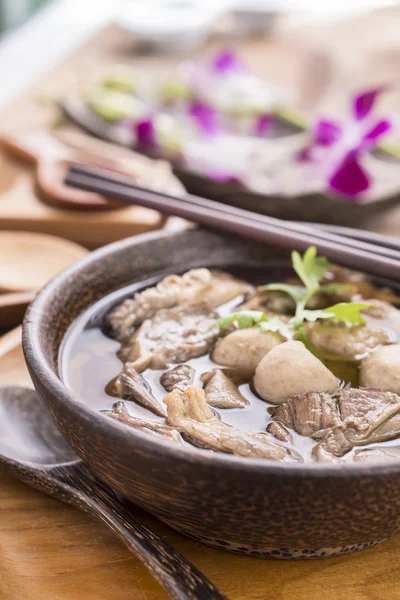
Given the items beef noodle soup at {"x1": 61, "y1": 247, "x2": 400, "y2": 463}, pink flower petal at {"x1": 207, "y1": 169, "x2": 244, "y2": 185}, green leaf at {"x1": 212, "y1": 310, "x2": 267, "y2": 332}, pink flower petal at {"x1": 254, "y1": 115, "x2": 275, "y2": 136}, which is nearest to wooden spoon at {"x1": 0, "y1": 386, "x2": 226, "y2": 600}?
beef noodle soup at {"x1": 61, "y1": 247, "x2": 400, "y2": 463}

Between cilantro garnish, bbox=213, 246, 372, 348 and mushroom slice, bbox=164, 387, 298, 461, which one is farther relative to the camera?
cilantro garnish, bbox=213, 246, 372, 348

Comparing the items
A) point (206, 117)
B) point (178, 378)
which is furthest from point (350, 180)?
point (178, 378)

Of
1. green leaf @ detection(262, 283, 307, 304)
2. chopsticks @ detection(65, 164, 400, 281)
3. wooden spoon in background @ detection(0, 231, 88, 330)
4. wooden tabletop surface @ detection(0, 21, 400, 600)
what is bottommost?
wooden tabletop surface @ detection(0, 21, 400, 600)

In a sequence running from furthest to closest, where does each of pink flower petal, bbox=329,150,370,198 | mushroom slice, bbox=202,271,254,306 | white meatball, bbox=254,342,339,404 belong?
pink flower petal, bbox=329,150,370,198, mushroom slice, bbox=202,271,254,306, white meatball, bbox=254,342,339,404

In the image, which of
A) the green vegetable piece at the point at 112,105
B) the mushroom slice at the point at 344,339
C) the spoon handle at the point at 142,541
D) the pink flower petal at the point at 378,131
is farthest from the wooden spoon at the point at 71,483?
the green vegetable piece at the point at 112,105

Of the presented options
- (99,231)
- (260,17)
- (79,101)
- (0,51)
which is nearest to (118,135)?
(79,101)

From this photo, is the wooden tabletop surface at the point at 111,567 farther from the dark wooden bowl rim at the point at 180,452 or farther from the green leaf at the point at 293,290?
the green leaf at the point at 293,290

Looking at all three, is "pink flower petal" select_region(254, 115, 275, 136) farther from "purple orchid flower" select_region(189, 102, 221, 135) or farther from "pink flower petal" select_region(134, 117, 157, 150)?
"pink flower petal" select_region(134, 117, 157, 150)
